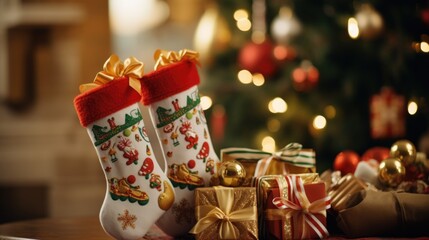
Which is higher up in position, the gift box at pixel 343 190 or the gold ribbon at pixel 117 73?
the gold ribbon at pixel 117 73

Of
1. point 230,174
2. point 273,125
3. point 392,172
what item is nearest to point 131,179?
point 230,174

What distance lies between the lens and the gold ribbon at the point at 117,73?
3.86ft

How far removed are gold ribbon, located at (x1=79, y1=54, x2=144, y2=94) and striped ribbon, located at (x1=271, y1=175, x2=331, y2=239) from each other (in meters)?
0.29

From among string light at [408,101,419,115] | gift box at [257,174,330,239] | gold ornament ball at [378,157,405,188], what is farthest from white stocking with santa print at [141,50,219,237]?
string light at [408,101,419,115]

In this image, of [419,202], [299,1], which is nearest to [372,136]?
[299,1]

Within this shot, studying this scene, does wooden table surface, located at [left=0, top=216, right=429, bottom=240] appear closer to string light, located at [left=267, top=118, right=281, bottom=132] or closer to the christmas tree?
the christmas tree

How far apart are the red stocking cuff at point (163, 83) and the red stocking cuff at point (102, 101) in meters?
0.06

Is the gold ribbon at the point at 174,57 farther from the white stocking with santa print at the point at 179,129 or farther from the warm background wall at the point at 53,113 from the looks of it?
the warm background wall at the point at 53,113

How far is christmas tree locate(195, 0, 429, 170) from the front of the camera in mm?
2426

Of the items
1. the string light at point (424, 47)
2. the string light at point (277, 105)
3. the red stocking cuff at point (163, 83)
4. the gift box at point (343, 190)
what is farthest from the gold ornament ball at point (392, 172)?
the string light at point (277, 105)

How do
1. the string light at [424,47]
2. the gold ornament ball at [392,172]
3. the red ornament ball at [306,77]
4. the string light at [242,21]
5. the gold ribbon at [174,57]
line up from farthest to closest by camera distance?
the string light at [242,21] → the red ornament ball at [306,77] → the string light at [424,47] → the gold ornament ball at [392,172] → the gold ribbon at [174,57]

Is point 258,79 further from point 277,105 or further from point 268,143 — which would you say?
point 268,143

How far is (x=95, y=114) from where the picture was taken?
1.16 m

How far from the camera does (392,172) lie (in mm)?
1365
